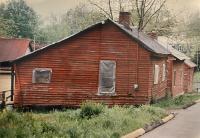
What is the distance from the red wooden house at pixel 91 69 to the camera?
34531mm

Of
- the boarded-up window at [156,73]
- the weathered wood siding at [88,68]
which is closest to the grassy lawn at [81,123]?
the weathered wood siding at [88,68]

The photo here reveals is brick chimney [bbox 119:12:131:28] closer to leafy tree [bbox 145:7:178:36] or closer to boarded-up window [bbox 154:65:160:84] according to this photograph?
boarded-up window [bbox 154:65:160:84]

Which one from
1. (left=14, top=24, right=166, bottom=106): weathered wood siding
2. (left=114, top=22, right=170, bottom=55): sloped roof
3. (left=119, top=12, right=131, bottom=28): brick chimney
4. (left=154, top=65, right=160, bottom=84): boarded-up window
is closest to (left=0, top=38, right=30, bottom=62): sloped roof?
(left=119, top=12, right=131, bottom=28): brick chimney

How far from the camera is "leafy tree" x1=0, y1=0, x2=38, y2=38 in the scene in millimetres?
87750

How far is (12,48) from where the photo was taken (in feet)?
181

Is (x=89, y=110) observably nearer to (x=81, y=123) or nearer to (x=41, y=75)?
(x=81, y=123)

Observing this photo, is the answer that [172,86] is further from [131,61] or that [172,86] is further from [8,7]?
[8,7]

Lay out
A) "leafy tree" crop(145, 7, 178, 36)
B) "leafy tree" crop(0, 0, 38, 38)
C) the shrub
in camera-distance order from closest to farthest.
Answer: the shrub < "leafy tree" crop(145, 7, 178, 36) < "leafy tree" crop(0, 0, 38, 38)

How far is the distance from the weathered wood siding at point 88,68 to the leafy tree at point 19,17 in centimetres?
5208

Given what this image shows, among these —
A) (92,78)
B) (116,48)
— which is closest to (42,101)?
(92,78)

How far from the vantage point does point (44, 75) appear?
114ft

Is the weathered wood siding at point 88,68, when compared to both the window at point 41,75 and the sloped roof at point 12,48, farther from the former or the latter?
the sloped roof at point 12,48

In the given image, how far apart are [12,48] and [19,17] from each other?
33.5 m

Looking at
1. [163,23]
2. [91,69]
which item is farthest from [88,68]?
[163,23]
